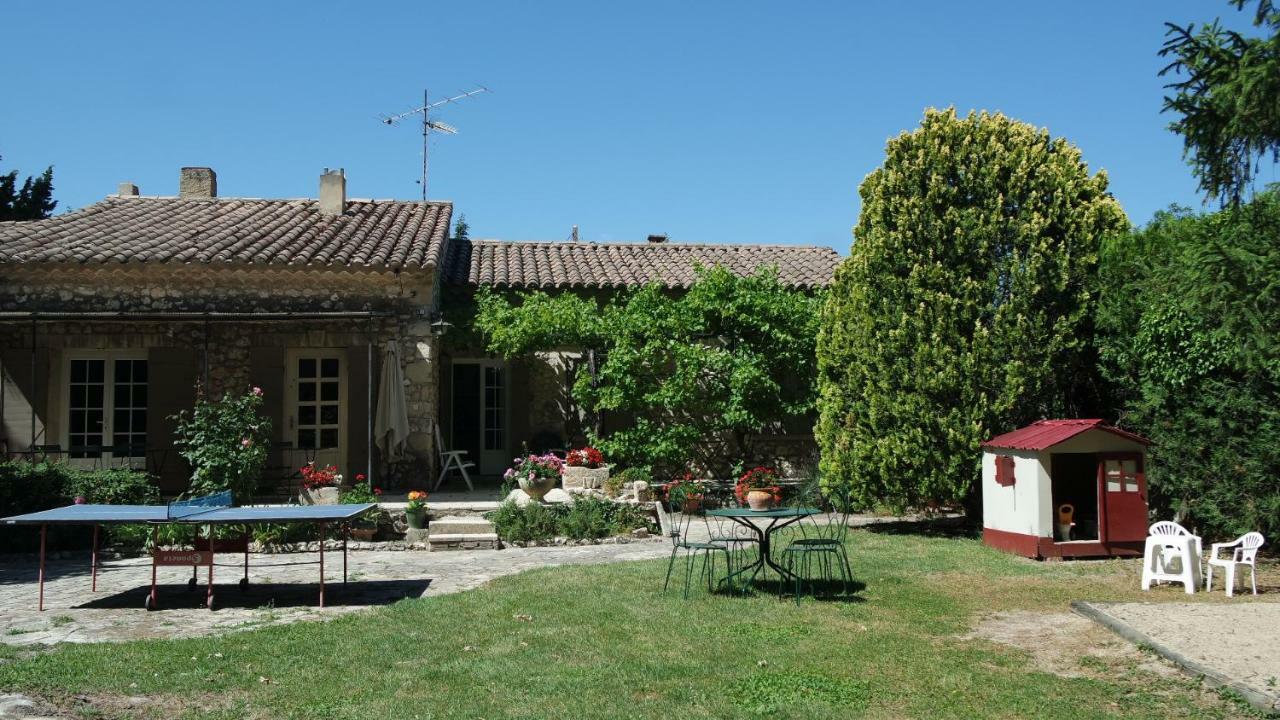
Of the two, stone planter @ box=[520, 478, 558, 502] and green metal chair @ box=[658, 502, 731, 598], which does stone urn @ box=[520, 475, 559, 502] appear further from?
green metal chair @ box=[658, 502, 731, 598]

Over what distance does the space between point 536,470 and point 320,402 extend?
12.1 ft

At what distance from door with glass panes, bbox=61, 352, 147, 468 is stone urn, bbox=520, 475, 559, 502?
18.6ft

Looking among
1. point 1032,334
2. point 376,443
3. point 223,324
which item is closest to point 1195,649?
point 1032,334

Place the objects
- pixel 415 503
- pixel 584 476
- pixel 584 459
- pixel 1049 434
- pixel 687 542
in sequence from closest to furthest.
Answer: pixel 687 542
pixel 1049 434
pixel 415 503
pixel 584 476
pixel 584 459

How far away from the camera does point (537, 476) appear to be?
13.5 m

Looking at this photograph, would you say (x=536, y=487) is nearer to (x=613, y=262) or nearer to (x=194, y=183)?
(x=613, y=262)

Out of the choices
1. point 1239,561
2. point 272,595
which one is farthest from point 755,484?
point 272,595

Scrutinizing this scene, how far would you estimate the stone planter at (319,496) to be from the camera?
12.9 meters

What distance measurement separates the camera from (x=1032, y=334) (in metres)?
11.9

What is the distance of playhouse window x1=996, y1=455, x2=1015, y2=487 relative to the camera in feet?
36.5

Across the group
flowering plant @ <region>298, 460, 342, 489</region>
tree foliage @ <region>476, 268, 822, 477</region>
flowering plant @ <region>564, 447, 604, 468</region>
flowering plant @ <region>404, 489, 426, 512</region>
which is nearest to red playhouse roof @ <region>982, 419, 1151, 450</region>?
tree foliage @ <region>476, 268, 822, 477</region>

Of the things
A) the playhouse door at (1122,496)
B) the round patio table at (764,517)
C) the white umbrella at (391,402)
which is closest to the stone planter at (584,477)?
the white umbrella at (391,402)

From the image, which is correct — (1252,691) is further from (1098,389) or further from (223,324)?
(223,324)

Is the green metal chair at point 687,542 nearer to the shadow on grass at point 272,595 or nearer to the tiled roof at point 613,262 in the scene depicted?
the shadow on grass at point 272,595
